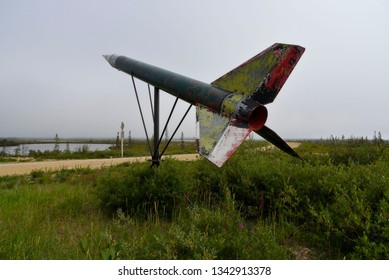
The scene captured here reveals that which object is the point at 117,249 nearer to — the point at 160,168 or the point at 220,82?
the point at 160,168

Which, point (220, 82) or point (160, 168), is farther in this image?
point (160, 168)

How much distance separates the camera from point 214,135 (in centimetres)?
381

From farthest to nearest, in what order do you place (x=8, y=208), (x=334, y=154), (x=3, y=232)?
(x=334, y=154), (x=8, y=208), (x=3, y=232)

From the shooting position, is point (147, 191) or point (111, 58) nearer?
point (147, 191)

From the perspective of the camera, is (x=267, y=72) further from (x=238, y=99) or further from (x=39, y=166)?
(x=39, y=166)

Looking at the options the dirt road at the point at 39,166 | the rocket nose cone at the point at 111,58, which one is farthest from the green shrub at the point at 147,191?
the dirt road at the point at 39,166

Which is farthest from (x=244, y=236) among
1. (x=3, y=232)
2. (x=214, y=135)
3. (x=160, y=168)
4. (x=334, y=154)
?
(x=334, y=154)

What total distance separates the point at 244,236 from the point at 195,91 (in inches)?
103

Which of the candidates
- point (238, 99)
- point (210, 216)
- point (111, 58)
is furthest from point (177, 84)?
point (111, 58)

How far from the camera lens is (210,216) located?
3.67 meters

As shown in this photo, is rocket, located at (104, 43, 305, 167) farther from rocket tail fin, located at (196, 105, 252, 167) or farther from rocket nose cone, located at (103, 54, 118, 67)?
rocket nose cone, located at (103, 54, 118, 67)

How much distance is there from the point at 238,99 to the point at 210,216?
1862 millimetres

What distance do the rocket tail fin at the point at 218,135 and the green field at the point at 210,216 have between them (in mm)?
888

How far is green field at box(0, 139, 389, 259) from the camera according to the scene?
3.05 metres
